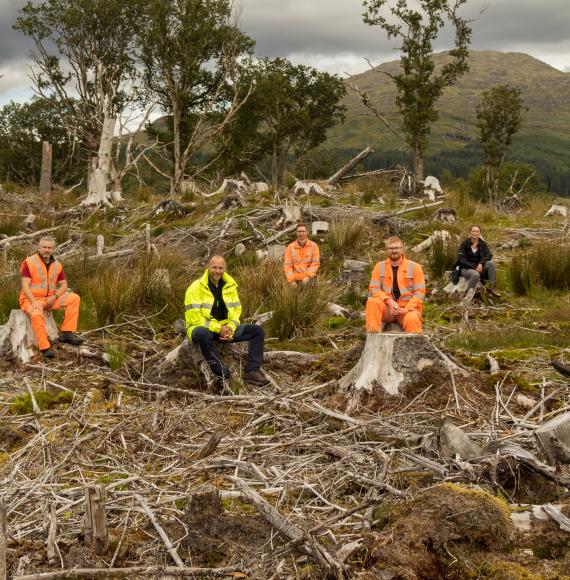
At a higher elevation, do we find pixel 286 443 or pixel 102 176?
pixel 102 176

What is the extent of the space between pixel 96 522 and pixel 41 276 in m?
5.15

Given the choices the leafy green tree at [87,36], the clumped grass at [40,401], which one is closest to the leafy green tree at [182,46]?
the leafy green tree at [87,36]

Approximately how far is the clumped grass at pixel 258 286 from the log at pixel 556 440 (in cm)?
506

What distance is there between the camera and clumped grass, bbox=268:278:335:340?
8.92 meters

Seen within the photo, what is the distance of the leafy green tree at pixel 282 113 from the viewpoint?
112 feet

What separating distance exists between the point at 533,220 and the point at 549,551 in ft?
43.2

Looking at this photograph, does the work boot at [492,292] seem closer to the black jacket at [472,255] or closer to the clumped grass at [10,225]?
the black jacket at [472,255]

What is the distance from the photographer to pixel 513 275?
11.2 metres

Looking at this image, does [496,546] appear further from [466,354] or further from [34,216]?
[34,216]

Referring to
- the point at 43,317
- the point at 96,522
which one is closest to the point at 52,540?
the point at 96,522

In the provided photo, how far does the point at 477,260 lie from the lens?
35.6 ft

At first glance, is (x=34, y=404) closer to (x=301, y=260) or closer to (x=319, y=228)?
(x=301, y=260)

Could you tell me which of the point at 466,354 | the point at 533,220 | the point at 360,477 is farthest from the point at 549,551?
the point at 533,220

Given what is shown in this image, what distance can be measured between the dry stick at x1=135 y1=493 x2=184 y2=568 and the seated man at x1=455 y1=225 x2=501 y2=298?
7520mm
